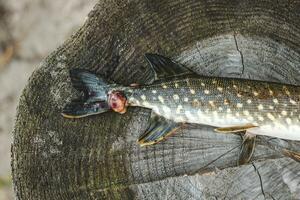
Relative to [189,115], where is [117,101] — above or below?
above

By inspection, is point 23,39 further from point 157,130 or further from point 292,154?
point 292,154

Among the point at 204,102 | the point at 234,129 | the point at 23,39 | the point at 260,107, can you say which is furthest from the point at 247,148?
the point at 23,39

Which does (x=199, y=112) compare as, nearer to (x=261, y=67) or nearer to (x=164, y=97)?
(x=164, y=97)

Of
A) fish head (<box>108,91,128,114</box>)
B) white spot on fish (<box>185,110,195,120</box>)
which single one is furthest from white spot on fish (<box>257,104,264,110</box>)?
fish head (<box>108,91,128,114</box>)

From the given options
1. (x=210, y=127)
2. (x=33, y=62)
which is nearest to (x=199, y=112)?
(x=210, y=127)

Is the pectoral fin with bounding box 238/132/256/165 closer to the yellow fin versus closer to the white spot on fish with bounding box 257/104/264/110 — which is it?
the yellow fin

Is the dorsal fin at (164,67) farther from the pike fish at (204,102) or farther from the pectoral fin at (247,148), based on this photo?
the pectoral fin at (247,148)

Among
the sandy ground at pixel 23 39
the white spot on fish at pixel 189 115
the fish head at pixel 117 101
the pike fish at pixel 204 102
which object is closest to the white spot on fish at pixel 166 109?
the pike fish at pixel 204 102
